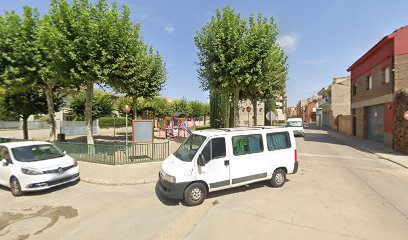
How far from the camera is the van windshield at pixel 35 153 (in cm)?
648

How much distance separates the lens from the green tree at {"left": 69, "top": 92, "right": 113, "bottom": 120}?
27.0 metres

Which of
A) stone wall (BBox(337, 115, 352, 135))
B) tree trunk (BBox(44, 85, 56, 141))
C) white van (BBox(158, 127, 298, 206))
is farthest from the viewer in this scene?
stone wall (BBox(337, 115, 352, 135))

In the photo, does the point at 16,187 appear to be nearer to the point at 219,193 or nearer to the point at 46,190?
the point at 46,190

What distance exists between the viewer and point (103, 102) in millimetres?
29141

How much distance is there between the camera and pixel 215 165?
5.46 metres

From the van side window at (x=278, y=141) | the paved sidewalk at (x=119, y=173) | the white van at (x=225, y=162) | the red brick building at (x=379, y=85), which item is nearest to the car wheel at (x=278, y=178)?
the white van at (x=225, y=162)

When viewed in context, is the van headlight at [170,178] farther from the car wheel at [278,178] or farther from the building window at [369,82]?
the building window at [369,82]

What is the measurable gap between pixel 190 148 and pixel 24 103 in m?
15.6

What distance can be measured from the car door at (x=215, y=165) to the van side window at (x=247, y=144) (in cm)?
35

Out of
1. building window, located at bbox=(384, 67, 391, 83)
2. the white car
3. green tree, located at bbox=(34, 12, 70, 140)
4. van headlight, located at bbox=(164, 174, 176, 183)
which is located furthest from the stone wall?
green tree, located at bbox=(34, 12, 70, 140)

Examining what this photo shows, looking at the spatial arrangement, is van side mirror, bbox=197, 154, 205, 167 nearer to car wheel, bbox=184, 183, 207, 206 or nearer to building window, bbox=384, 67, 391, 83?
car wheel, bbox=184, 183, 207, 206

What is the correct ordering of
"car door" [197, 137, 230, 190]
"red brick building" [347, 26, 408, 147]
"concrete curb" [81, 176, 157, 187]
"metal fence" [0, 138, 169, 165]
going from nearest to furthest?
"car door" [197, 137, 230, 190] < "concrete curb" [81, 176, 157, 187] < "metal fence" [0, 138, 169, 165] < "red brick building" [347, 26, 408, 147]

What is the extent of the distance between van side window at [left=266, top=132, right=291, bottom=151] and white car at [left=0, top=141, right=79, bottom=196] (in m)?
6.48

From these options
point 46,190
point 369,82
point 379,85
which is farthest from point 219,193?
point 369,82
